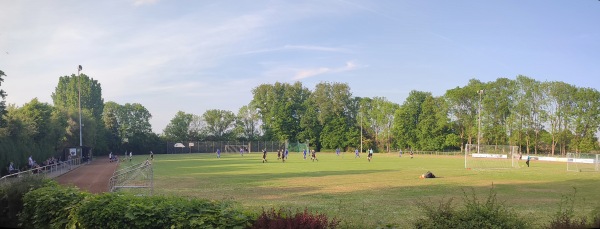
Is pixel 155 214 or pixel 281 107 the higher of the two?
pixel 281 107

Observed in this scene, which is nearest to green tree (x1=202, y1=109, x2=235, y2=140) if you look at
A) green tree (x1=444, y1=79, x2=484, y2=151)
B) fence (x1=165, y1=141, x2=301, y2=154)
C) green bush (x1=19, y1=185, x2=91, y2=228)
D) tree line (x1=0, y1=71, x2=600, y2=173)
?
tree line (x1=0, y1=71, x2=600, y2=173)

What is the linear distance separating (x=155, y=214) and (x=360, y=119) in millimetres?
108550

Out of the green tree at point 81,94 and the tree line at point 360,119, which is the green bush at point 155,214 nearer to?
the tree line at point 360,119

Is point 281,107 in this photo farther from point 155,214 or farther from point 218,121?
point 155,214

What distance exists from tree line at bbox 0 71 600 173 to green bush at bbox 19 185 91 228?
4516 centimetres

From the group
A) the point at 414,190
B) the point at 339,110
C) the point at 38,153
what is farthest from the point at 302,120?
the point at 414,190

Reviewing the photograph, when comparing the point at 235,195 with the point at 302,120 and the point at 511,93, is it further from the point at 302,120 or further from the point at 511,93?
the point at 302,120

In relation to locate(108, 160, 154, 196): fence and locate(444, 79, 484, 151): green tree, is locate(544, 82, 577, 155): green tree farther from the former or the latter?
locate(108, 160, 154, 196): fence

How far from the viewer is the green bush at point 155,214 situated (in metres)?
7.04

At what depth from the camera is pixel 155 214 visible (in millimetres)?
7516

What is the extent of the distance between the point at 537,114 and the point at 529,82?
21.2 ft

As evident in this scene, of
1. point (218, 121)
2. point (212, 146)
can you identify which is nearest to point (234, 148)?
point (212, 146)

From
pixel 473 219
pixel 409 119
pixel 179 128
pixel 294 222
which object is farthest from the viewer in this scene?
pixel 179 128

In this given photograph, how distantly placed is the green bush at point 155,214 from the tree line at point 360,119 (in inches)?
1879
